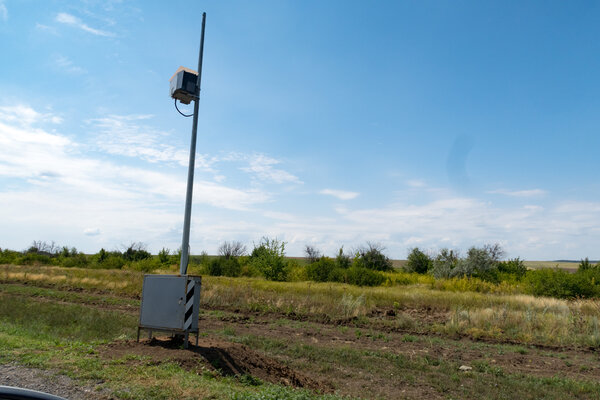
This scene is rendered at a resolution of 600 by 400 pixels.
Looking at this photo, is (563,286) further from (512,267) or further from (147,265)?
(147,265)

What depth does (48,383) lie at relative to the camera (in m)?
6.12

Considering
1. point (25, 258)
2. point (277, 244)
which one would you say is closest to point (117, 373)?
point (277, 244)

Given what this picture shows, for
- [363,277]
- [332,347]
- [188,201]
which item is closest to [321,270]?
[363,277]

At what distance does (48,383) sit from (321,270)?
29.9 metres

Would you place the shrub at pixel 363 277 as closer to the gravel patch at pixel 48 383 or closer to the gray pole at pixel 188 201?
the gray pole at pixel 188 201

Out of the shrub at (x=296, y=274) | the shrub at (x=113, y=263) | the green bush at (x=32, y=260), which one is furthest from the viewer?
the green bush at (x=32, y=260)

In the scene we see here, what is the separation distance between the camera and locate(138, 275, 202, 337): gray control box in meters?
8.36

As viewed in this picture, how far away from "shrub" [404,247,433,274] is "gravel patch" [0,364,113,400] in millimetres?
43163

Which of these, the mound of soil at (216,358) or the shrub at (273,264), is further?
the shrub at (273,264)

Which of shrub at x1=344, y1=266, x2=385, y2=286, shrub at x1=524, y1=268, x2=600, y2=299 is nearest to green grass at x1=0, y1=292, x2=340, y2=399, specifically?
shrub at x1=524, y1=268, x2=600, y2=299

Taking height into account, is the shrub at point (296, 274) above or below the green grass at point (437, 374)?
above

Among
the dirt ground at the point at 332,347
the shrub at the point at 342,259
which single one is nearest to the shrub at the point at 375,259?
the shrub at the point at 342,259

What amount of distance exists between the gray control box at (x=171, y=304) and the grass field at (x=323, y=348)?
45cm

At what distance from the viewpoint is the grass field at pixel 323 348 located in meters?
6.97
